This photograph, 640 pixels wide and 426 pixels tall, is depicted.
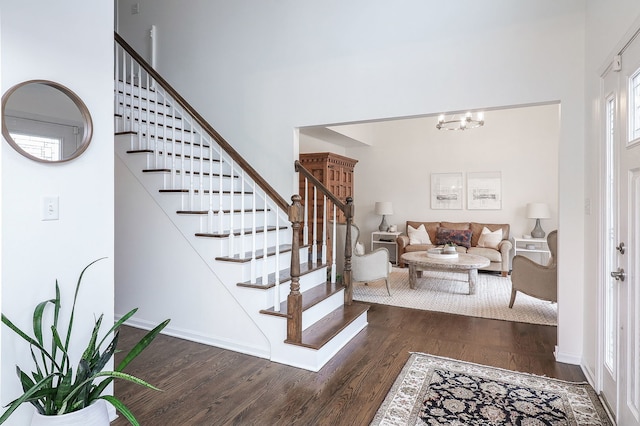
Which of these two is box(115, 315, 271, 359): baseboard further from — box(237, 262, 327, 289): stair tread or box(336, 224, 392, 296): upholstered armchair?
box(336, 224, 392, 296): upholstered armchair

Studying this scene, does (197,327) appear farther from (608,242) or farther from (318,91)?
(608,242)

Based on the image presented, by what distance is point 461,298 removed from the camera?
4.84 m

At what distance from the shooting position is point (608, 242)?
93.1 inches

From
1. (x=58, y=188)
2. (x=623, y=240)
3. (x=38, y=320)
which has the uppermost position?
(x=58, y=188)

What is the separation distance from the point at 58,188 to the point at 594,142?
3.41 m

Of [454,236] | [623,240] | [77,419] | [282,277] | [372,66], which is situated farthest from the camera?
[454,236]

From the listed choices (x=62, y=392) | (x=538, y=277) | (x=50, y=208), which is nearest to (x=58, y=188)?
(x=50, y=208)

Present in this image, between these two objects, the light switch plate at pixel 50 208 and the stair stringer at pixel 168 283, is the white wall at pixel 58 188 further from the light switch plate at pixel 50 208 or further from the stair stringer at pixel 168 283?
the stair stringer at pixel 168 283

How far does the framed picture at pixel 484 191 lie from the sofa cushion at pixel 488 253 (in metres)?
1.00

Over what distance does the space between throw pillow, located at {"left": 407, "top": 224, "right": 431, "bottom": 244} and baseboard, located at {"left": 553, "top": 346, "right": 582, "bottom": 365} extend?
4041 mm

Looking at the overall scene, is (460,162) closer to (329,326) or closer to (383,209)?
(383,209)

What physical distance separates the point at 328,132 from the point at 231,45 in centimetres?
212

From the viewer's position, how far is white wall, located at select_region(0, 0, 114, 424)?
67.1 inches

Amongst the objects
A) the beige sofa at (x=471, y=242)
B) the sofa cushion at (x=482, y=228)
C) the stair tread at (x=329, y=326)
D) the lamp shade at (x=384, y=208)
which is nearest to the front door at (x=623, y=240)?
the stair tread at (x=329, y=326)
